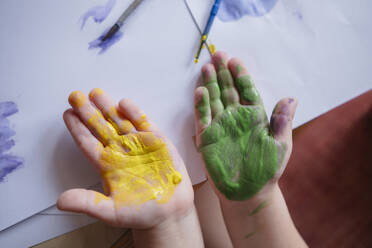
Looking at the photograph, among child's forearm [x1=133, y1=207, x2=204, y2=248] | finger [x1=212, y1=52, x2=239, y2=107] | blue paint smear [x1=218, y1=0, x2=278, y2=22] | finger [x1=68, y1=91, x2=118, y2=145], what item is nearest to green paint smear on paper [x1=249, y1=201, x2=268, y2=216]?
child's forearm [x1=133, y1=207, x2=204, y2=248]

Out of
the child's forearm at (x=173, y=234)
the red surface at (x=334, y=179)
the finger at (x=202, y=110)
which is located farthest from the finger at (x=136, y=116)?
the red surface at (x=334, y=179)

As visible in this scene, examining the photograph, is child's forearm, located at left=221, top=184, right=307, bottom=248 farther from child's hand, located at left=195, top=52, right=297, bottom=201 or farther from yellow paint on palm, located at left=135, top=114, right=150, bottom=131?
yellow paint on palm, located at left=135, top=114, right=150, bottom=131

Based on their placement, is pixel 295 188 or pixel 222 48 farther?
pixel 295 188

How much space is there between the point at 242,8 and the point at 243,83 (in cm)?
22

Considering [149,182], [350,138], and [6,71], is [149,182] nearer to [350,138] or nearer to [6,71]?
[6,71]

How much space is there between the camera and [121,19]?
60 centimetres

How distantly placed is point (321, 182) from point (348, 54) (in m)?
0.49

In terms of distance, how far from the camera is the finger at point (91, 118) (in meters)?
0.53

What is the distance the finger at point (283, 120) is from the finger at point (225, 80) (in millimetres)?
98

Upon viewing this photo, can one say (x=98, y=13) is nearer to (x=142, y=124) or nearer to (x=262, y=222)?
(x=142, y=124)

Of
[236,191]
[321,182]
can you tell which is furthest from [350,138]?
[236,191]

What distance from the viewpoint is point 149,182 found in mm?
522

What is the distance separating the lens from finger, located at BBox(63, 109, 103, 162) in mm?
524


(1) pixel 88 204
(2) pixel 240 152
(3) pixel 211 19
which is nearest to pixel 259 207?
(2) pixel 240 152
